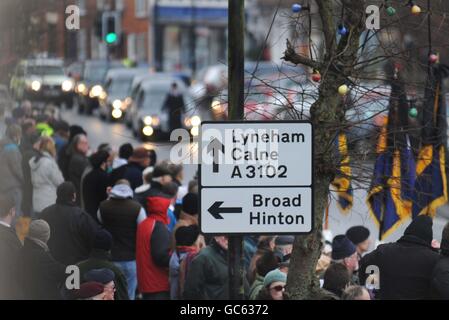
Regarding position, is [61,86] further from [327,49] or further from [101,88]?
[327,49]

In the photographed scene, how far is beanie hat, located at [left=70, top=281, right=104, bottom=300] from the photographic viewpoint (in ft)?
28.6

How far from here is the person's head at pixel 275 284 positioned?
8.76 m

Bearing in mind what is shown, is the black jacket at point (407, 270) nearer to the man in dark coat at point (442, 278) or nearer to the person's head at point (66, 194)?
the man in dark coat at point (442, 278)

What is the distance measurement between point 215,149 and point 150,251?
4488 millimetres

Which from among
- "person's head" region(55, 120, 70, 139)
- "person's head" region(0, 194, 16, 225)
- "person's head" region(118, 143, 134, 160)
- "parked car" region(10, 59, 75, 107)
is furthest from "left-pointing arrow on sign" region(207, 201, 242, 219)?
"parked car" region(10, 59, 75, 107)

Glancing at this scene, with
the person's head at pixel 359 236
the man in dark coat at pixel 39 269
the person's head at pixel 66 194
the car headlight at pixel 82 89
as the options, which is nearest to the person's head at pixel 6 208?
the man in dark coat at pixel 39 269

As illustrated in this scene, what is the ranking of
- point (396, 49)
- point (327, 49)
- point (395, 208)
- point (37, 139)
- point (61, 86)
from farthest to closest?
1. point (61, 86)
2. point (37, 139)
3. point (395, 208)
4. point (396, 49)
5. point (327, 49)

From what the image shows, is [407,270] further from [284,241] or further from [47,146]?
[47,146]

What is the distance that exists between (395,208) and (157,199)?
7.52 feet

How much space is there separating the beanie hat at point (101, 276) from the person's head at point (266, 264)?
1242 millimetres

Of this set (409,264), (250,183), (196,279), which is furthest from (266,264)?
(250,183)

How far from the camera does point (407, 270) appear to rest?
887 cm
